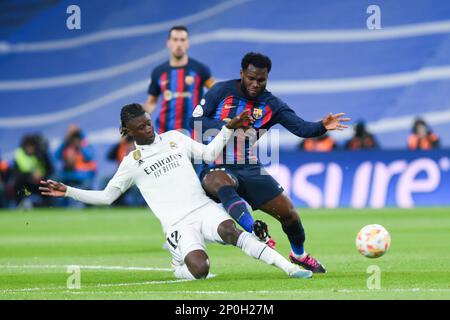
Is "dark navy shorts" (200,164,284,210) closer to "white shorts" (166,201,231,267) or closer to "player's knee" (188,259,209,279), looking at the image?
"white shorts" (166,201,231,267)

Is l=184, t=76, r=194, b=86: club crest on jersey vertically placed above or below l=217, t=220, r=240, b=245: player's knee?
above

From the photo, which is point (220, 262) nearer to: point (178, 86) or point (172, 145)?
point (172, 145)

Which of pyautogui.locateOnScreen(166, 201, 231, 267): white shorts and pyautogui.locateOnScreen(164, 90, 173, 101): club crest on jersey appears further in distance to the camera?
pyautogui.locateOnScreen(164, 90, 173, 101): club crest on jersey

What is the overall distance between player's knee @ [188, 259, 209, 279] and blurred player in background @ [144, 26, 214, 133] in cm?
463

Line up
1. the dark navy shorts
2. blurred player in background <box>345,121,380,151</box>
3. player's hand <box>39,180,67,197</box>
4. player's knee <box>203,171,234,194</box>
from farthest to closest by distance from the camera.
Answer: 1. blurred player in background <box>345,121,380,151</box>
2. the dark navy shorts
3. player's knee <box>203,171,234,194</box>
4. player's hand <box>39,180,67,197</box>

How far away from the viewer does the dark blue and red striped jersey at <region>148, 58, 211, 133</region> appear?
46.5 feet

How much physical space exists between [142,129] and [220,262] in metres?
2.38

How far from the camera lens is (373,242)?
995 centimetres

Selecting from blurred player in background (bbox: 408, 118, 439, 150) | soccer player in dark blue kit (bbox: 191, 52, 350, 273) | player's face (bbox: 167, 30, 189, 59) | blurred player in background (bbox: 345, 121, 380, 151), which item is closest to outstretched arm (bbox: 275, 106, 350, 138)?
soccer player in dark blue kit (bbox: 191, 52, 350, 273)

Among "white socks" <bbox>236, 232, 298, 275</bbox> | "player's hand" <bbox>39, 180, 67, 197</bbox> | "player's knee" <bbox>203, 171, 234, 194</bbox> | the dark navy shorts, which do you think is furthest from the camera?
the dark navy shorts

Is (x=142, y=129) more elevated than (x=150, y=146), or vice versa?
(x=142, y=129)

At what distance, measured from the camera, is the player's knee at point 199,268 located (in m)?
9.74

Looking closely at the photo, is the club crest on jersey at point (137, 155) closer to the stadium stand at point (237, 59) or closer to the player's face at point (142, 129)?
the player's face at point (142, 129)

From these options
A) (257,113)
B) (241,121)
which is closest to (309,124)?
(257,113)
